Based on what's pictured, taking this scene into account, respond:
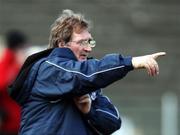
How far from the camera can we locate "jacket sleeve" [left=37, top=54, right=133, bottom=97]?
5.65 metres

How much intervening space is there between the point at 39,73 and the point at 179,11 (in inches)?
364

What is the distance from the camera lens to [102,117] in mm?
6172

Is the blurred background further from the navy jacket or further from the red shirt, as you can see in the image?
the navy jacket

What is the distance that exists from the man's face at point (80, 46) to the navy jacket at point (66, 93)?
8cm

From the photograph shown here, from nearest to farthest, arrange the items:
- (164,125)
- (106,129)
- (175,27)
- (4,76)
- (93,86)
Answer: (93,86)
(106,129)
(4,76)
(164,125)
(175,27)

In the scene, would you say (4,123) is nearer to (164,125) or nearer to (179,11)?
(164,125)

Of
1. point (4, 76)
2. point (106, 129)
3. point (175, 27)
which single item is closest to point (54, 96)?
point (106, 129)

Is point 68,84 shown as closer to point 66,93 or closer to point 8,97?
point 66,93

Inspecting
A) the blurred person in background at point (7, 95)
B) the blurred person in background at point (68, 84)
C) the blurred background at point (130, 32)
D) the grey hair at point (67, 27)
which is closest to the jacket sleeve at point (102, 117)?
the blurred person in background at point (68, 84)

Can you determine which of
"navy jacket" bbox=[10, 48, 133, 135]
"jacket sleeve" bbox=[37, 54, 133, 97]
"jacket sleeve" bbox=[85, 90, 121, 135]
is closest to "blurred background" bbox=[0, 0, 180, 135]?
"jacket sleeve" bbox=[85, 90, 121, 135]

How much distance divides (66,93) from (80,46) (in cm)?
38

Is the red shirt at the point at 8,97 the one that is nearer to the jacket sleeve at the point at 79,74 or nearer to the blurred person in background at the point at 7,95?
the blurred person in background at the point at 7,95

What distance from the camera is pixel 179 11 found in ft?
49.1

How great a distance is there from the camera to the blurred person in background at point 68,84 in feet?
18.7
